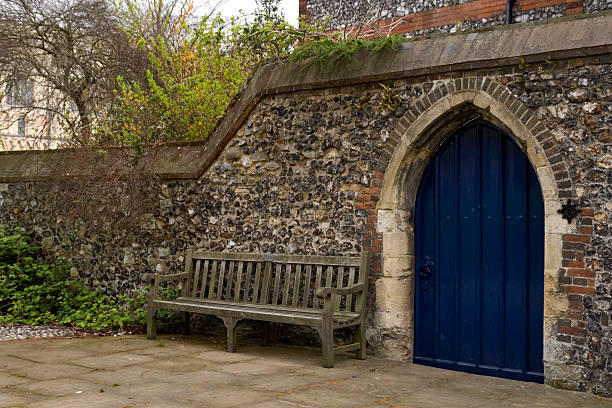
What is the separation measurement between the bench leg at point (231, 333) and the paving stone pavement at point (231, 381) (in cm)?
12

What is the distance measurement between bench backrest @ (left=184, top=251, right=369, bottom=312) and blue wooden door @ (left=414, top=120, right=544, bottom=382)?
72 centimetres

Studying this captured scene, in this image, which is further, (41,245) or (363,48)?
(41,245)

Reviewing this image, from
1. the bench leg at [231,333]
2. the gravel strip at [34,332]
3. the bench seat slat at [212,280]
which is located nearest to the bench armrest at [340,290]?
the bench leg at [231,333]

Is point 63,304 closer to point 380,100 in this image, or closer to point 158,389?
point 158,389

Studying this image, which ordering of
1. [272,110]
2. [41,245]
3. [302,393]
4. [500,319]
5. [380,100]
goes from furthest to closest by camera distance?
[41,245]
[272,110]
[380,100]
[500,319]
[302,393]

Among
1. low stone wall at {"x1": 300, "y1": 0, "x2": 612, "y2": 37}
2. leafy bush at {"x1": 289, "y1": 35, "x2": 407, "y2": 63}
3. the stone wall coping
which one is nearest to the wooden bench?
the stone wall coping

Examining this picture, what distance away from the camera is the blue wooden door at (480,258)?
6.13 m

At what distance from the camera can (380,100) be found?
679 cm

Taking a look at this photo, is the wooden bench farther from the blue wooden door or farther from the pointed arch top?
the pointed arch top

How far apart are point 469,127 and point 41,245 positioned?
6.32 meters

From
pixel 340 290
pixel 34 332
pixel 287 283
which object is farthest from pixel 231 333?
pixel 34 332

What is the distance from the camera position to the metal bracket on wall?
5.57 metres

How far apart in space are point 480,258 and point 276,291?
216cm

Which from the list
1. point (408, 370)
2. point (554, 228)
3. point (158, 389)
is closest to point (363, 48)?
point (554, 228)
